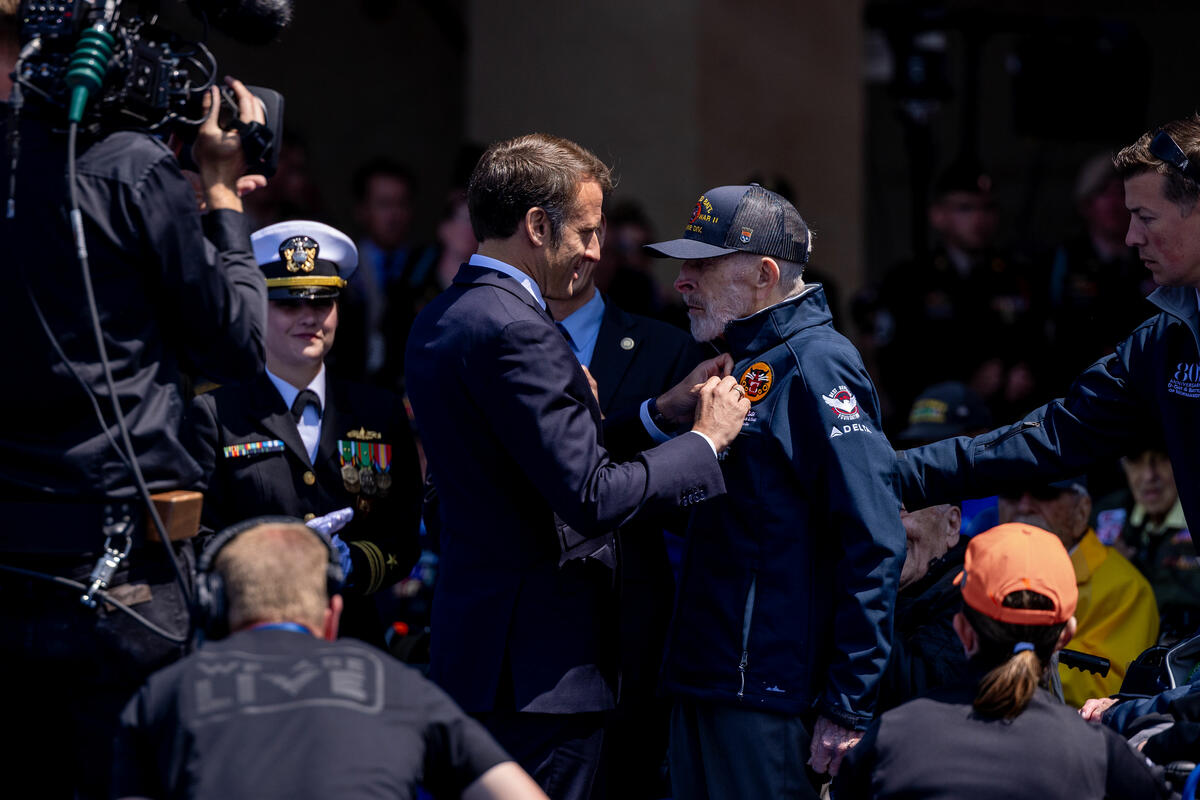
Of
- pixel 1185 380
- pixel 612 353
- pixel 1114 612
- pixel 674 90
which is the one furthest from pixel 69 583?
pixel 674 90

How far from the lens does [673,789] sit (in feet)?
11.4

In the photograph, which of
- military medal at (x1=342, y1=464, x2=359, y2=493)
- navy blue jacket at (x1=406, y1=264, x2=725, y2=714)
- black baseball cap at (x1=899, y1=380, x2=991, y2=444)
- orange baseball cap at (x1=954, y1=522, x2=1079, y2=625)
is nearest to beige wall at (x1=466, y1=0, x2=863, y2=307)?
black baseball cap at (x1=899, y1=380, x2=991, y2=444)

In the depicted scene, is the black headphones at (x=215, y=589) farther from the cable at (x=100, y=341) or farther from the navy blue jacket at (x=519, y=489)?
the navy blue jacket at (x=519, y=489)

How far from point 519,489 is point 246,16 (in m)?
1.11

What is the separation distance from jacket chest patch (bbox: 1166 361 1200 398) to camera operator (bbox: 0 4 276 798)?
80.5 inches

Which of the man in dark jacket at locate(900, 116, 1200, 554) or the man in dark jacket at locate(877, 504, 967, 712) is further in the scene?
the man in dark jacket at locate(877, 504, 967, 712)

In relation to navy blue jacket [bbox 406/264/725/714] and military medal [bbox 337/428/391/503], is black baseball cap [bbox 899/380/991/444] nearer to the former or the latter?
military medal [bbox 337/428/391/503]

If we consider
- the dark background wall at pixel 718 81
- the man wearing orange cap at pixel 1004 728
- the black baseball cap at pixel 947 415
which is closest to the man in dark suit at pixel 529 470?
the man wearing orange cap at pixel 1004 728

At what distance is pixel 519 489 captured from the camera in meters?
3.22

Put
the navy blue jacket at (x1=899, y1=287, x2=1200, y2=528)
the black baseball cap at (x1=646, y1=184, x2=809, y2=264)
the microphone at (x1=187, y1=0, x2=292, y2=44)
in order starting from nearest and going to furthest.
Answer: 1. the microphone at (x1=187, y1=0, x2=292, y2=44)
2. the black baseball cap at (x1=646, y1=184, x2=809, y2=264)
3. the navy blue jacket at (x1=899, y1=287, x2=1200, y2=528)

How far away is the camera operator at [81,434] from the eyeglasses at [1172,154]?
2.05 m

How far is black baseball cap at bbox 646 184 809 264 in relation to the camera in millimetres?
3426

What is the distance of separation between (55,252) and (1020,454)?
220 cm

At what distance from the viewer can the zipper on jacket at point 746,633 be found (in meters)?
3.23
